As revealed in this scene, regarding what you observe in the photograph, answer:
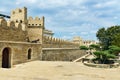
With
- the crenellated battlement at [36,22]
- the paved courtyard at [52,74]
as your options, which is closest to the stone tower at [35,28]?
the crenellated battlement at [36,22]

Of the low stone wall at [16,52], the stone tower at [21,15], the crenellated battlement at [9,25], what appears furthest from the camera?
the stone tower at [21,15]

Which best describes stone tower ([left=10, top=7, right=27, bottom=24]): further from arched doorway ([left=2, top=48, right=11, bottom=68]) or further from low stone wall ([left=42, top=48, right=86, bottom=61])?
arched doorway ([left=2, top=48, right=11, bottom=68])

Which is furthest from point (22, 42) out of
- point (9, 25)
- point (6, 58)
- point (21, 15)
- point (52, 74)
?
point (21, 15)

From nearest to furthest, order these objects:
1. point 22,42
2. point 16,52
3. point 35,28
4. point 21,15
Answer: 1. point 16,52
2. point 22,42
3. point 35,28
4. point 21,15

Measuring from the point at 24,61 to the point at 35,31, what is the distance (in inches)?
320

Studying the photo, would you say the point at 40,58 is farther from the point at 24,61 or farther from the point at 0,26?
the point at 0,26

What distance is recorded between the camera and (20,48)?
15438 mm

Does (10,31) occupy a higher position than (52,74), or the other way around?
(10,31)

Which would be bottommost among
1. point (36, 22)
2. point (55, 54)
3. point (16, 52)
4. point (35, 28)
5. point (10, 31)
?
point (55, 54)

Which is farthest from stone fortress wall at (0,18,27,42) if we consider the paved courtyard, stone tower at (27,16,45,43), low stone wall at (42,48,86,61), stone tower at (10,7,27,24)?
stone tower at (10,7,27,24)

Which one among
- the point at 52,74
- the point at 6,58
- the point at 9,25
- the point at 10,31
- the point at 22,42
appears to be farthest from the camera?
the point at 10,31

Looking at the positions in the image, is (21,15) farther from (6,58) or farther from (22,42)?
(6,58)

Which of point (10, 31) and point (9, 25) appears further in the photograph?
point (10, 31)

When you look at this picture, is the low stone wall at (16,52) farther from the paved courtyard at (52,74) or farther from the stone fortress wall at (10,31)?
the stone fortress wall at (10,31)
